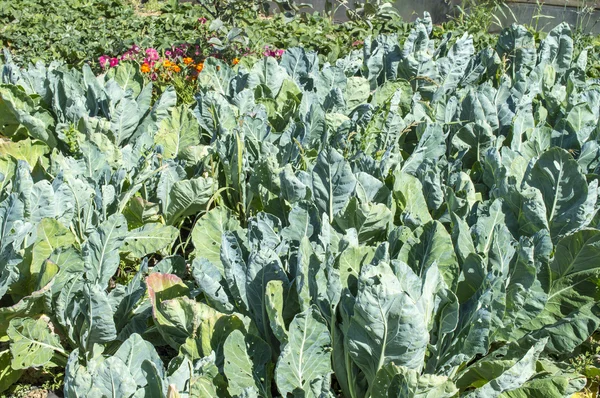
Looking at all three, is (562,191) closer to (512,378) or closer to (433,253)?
(433,253)

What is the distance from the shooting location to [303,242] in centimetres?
218

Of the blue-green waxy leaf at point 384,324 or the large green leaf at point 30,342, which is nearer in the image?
the blue-green waxy leaf at point 384,324

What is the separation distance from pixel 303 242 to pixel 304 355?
1.20ft

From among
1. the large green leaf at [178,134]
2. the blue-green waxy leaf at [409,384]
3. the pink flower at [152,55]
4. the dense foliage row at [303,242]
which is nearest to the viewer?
the blue-green waxy leaf at [409,384]

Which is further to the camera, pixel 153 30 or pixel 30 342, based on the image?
pixel 153 30

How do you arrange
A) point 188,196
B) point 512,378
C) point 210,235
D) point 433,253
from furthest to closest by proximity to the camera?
1. point 188,196
2. point 210,235
3. point 433,253
4. point 512,378

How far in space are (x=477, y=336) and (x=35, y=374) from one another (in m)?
1.68

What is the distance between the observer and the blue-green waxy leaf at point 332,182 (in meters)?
2.59

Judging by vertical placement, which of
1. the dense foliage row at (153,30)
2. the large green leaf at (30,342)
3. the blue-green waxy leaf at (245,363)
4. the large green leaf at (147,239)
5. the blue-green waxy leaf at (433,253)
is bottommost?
the dense foliage row at (153,30)

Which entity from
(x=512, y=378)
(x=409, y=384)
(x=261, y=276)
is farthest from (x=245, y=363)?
(x=512, y=378)

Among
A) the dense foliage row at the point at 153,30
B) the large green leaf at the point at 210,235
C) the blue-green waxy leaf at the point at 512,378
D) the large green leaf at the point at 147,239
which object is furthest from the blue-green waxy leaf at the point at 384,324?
the dense foliage row at the point at 153,30

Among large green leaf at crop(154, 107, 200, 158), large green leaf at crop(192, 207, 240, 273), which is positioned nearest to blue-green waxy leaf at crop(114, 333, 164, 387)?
large green leaf at crop(192, 207, 240, 273)

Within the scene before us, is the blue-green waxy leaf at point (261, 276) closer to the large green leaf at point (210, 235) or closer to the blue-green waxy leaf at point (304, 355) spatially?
the blue-green waxy leaf at point (304, 355)

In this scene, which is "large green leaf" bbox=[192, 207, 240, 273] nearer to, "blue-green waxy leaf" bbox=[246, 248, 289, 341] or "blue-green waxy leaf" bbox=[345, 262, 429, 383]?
"blue-green waxy leaf" bbox=[246, 248, 289, 341]
